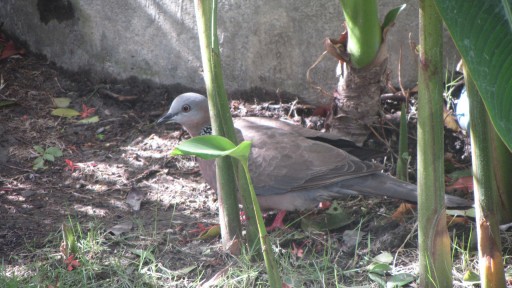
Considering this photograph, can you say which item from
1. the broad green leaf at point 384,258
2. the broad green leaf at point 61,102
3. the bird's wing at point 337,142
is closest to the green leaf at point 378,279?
the broad green leaf at point 384,258

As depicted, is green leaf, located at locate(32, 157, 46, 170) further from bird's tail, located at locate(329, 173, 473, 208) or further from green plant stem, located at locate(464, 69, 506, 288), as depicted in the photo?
green plant stem, located at locate(464, 69, 506, 288)

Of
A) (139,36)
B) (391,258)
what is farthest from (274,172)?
(139,36)

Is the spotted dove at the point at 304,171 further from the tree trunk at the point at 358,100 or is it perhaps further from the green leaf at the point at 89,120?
the green leaf at the point at 89,120

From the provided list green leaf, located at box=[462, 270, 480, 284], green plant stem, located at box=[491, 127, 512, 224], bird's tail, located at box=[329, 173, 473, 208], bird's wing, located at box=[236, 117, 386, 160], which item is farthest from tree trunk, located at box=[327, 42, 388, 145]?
green leaf, located at box=[462, 270, 480, 284]

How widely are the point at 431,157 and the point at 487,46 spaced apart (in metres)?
0.50

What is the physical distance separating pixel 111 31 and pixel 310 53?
58.5 inches

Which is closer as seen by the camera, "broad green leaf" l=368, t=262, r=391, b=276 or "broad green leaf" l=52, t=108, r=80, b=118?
"broad green leaf" l=368, t=262, r=391, b=276

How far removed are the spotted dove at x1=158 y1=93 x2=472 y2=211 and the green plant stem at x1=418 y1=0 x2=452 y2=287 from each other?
0.95 meters

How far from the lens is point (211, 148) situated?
83.9 inches

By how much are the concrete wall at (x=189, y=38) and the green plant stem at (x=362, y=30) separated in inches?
28.0

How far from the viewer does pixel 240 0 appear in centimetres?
468

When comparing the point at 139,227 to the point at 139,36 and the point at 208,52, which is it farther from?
the point at 139,36

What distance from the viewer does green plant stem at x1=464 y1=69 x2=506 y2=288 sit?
8.09ft

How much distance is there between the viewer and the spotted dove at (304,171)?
12.3ft
